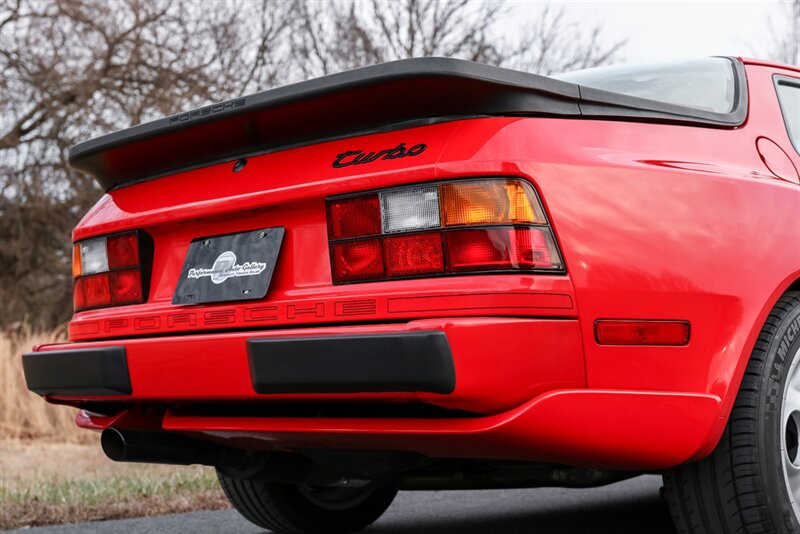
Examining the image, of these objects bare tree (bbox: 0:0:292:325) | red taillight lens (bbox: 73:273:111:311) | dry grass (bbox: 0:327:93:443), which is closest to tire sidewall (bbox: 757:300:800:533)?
red taillight lens (bbox: 73:273:111:311)

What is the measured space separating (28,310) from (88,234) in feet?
41.5

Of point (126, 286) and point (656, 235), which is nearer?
point (656, 235)

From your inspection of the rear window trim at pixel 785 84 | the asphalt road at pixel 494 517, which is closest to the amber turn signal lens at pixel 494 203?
the rear window trim at pixel 785 84

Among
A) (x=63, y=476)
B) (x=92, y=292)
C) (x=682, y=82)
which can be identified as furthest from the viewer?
(x=63, y=476)

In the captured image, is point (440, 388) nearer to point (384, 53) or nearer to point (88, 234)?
point (88, 234)

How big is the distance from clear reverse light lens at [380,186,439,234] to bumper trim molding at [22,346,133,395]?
37.2 inches

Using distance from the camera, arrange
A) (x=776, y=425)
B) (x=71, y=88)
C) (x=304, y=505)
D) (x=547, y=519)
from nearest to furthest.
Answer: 1. (x=776, y=425)
2. (x=304, y=505)
3. (x=547, y=519)
4. (x=71, y=88)

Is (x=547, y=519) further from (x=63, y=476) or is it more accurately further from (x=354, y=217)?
(x=63, y=476)

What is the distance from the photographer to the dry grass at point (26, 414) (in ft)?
29.3

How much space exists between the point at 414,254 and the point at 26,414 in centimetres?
744

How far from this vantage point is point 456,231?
101 inches

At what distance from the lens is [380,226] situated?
105 inches

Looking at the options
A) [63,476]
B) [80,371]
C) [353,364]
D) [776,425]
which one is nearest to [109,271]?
[80,371]

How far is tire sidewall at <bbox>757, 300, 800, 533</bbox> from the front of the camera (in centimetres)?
282
